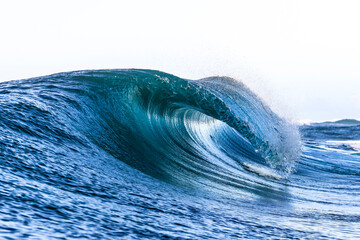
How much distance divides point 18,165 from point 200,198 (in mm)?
1511

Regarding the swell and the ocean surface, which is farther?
the swell

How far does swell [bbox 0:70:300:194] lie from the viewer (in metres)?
4.12

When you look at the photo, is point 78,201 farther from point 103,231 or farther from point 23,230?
point 23,230

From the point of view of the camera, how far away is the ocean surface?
1.88m

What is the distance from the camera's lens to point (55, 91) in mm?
5156

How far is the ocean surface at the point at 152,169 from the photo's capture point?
1.88 metres

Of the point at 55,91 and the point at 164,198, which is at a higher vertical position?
the point at 55,91

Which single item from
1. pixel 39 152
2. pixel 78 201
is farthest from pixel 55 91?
pixel 78 201

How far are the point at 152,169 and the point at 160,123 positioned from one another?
268cm

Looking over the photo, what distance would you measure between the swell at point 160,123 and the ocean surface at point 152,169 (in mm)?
22

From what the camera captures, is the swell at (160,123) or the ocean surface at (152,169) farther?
the swell at (160,123)

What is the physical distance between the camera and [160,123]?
680 centimetres

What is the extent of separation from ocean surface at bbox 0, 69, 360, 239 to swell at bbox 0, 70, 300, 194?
0.02 metres

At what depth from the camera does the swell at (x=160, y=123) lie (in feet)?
13.5
